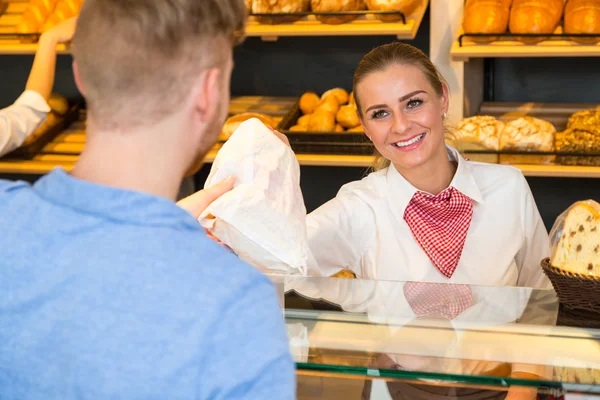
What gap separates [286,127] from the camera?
3.06 m

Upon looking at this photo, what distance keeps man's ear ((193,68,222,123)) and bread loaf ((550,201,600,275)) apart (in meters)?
0.80

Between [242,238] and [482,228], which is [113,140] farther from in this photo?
[482,228]

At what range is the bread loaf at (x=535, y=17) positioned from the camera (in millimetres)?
2717

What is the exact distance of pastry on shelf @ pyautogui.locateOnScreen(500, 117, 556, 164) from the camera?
277cm

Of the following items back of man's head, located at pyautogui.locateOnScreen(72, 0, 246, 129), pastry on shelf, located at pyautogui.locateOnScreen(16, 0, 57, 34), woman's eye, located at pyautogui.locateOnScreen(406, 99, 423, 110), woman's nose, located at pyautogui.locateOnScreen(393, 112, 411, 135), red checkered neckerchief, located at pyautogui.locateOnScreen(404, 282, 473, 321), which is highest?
back of man's head, located at pyautogui.locateOnScreen(72, 0, 246, 129)

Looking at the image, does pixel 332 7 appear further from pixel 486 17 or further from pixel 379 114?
pixel 379 114

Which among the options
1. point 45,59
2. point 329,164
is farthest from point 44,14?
point 329,164

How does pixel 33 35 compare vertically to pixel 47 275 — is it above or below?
below

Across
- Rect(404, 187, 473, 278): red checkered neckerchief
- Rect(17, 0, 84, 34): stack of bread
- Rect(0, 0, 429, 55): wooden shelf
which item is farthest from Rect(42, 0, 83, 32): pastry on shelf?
Rect(404, 187, 473, 278): red checkered neckerchief

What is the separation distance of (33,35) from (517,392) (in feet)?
9.05

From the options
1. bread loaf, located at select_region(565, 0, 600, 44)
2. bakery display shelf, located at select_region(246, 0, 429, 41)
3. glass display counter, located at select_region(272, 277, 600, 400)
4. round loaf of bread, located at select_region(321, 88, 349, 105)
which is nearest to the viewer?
glass display counter, located at select_region(272, 277, 600, 400)

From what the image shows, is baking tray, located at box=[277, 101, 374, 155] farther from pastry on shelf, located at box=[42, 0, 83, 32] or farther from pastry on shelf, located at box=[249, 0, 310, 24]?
pastry on shelf, located at box=[42, 0, 83, 32]

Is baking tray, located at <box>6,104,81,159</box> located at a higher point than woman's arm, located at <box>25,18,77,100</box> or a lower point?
lower

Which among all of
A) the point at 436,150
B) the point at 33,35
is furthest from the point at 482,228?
the point at 33,35
